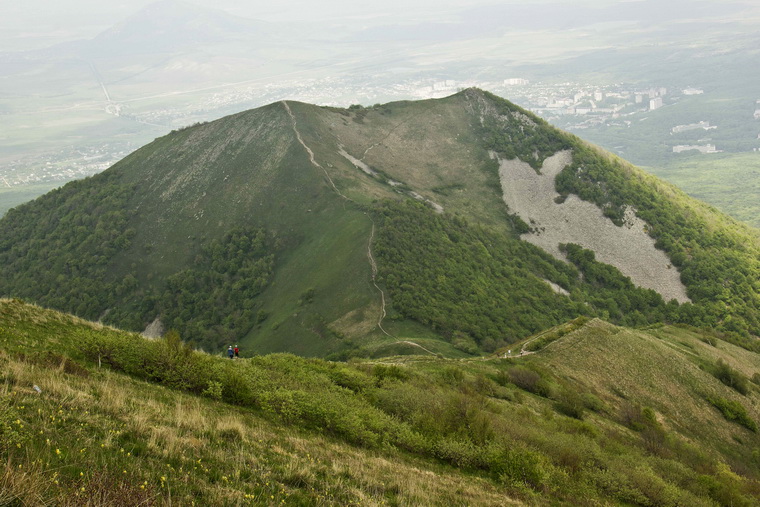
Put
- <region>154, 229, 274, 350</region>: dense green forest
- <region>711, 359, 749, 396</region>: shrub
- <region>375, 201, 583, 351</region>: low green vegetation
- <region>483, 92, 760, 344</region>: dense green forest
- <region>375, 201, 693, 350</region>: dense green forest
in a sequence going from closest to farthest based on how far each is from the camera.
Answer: <region>711, 359, 749, 396</region>: shrub
<region>375, 201, 583, 351</region>: low green vegetation
<region>375, 201, 693, 350</region>: dense green forest
<region>154, 229, 274, 350</region>: dense green forest
<region>483, 92, 760, 344</region>: dense green forest

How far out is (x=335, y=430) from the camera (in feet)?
59.1

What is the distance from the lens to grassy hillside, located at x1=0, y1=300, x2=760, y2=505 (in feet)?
29.5

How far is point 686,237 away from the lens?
92375 millimetres

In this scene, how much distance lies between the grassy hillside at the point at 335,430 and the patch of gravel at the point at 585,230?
5241 centimetres

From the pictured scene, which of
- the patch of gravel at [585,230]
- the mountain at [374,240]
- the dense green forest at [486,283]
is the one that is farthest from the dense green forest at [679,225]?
the dense green forest at [486,283]

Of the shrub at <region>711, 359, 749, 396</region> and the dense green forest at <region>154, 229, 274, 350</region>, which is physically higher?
the dense green forest at <region>154, 229, 274, 350</region>

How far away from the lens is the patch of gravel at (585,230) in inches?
3398

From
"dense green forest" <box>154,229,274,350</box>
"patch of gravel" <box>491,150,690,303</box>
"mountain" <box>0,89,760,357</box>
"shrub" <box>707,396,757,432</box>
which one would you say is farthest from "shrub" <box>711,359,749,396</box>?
"dense green forest" <box>154,229,274,350</box>

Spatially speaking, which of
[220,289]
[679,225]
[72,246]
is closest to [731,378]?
[679,225]

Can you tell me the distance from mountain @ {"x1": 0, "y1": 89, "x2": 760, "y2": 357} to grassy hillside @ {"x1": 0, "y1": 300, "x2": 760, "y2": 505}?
61.7ft

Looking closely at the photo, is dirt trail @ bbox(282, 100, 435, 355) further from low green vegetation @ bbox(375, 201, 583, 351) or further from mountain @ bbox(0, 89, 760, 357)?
low green vegetation @ bbox(375, 201, 583, 351)

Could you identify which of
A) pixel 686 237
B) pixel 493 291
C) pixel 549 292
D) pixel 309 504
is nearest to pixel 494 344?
pixel 493 291

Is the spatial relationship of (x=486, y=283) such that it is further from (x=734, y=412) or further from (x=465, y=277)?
(x=734, y=412)

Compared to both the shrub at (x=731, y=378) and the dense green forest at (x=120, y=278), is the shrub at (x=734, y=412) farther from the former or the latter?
the dense green forest at (x=120, y=278)
